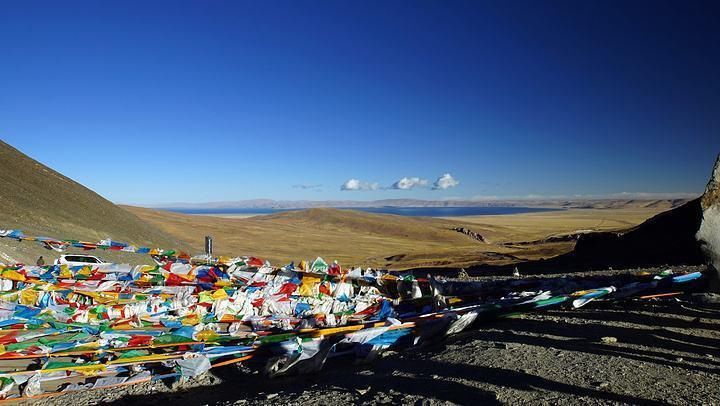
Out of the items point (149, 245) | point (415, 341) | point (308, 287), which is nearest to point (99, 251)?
point (149, 245)

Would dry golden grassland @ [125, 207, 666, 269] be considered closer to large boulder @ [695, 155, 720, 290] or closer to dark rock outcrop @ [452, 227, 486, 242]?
dark rock outcrop @ [452, 227, 486, 242]

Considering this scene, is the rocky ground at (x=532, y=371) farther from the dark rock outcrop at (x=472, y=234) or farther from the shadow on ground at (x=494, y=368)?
the dark rock outcrop at (x=472, y=234)

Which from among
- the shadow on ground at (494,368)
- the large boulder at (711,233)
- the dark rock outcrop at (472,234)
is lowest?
Result: the dark rock outcrop at (472,234)

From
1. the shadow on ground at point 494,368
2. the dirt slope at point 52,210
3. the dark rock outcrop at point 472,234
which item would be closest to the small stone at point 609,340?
the shadow on ground at point 494,368

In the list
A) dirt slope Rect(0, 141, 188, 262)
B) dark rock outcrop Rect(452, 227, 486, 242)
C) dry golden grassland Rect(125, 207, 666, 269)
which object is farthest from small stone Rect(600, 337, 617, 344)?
dark rock outcrop Rect(452, 227, 486, 242)

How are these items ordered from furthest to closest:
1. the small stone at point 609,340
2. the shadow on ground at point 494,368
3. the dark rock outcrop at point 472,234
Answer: the dark rock outcrop at point 472,234 → the small stone at point 609,340 → the shadow on ground at point 494,368

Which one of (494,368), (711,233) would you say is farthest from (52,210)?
(711,233)

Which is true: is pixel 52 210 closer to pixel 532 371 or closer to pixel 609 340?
pixel 532 371

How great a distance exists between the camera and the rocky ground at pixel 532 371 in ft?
18.7

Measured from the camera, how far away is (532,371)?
6.40 meters

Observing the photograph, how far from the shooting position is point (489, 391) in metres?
5.82

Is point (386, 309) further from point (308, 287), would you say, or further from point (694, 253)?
point (694, 253)

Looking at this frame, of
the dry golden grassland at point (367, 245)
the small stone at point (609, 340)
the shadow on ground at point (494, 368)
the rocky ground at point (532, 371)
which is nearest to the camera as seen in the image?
the rocky ground at point (532, 371)

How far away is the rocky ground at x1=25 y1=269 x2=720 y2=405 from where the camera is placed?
5703mm
